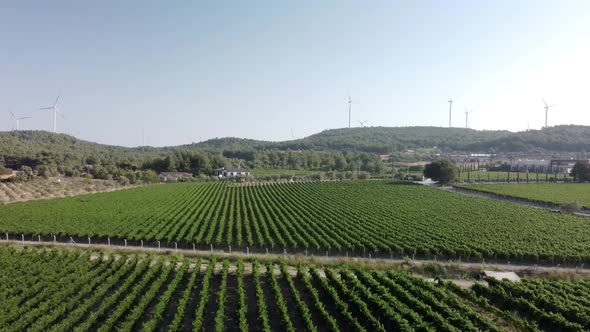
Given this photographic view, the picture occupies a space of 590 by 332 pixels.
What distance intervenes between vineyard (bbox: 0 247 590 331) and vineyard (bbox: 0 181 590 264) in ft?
28.1

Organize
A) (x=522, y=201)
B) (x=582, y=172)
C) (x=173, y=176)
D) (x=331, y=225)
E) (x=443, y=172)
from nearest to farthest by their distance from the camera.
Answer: (x=331, y=225), (x=522, y=201), (x=443, y=172), (x=582, y=172), (x=173, y=176)

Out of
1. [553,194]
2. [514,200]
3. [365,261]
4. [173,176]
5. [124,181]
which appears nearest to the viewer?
[365,261]

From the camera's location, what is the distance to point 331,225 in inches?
1855

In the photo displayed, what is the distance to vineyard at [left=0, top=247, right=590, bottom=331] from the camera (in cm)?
2043

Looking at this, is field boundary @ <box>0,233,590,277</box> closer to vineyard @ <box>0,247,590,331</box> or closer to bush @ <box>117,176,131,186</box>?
vineyard @ <box>0,247,590,331</box>

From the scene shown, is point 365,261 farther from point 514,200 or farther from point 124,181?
point 124,181

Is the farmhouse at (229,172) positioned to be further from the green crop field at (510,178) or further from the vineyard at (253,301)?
the vineyard at (253,301)

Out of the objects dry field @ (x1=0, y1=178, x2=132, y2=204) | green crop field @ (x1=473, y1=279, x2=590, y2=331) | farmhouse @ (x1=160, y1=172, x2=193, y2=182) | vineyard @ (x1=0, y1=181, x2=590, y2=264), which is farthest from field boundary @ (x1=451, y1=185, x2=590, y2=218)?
farmhouse @ (x1=160, y1=172, x2=193, y2=182)

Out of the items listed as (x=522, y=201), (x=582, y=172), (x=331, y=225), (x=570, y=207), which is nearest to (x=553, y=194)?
(x=522, y=201)

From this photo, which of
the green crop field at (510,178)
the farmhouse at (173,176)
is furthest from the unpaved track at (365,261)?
the farmhouse at (173,176)

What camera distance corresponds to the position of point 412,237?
40.6 m

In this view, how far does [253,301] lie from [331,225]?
23.4m

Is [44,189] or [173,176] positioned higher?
[173,176]

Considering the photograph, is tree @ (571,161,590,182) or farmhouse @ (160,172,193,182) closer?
tree @ (571,161,590,182)
